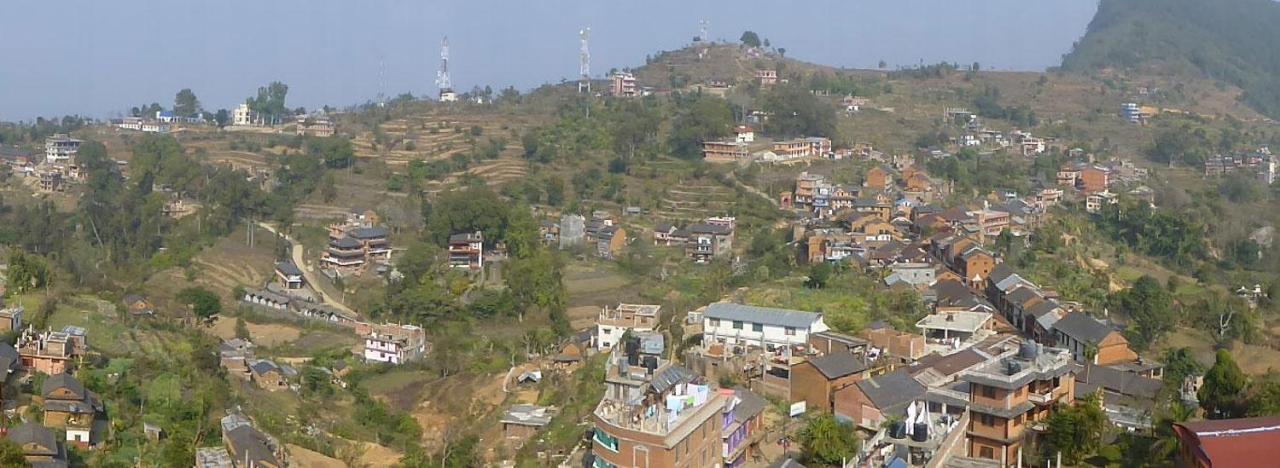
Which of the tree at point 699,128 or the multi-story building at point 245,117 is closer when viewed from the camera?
the tree at point 699,128

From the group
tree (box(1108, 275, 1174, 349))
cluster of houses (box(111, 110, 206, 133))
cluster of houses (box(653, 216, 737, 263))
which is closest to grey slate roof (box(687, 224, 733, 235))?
cluster of houses (box(653, 216, 737, 263))

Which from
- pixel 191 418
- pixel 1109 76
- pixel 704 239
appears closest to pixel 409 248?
pixel 704 239

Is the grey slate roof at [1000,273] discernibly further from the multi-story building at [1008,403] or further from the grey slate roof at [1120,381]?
the multi-story building at [1008,403]

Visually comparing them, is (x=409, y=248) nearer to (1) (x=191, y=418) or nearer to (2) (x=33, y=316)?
(2) (x=33, y=316)

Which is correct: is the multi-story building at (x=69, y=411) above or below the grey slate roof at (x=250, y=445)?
above

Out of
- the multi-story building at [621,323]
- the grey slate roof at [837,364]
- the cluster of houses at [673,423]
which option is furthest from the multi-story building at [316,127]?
the cluster of houses at [673,423]

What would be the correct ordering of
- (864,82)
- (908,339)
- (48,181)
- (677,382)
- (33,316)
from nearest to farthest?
1. (677,382)
2. (908,339)
3. (33,316)
4. (48,181)
5. (864,82)

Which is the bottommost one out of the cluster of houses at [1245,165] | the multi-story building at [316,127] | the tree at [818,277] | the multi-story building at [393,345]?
the multi-story building at [393,345]
